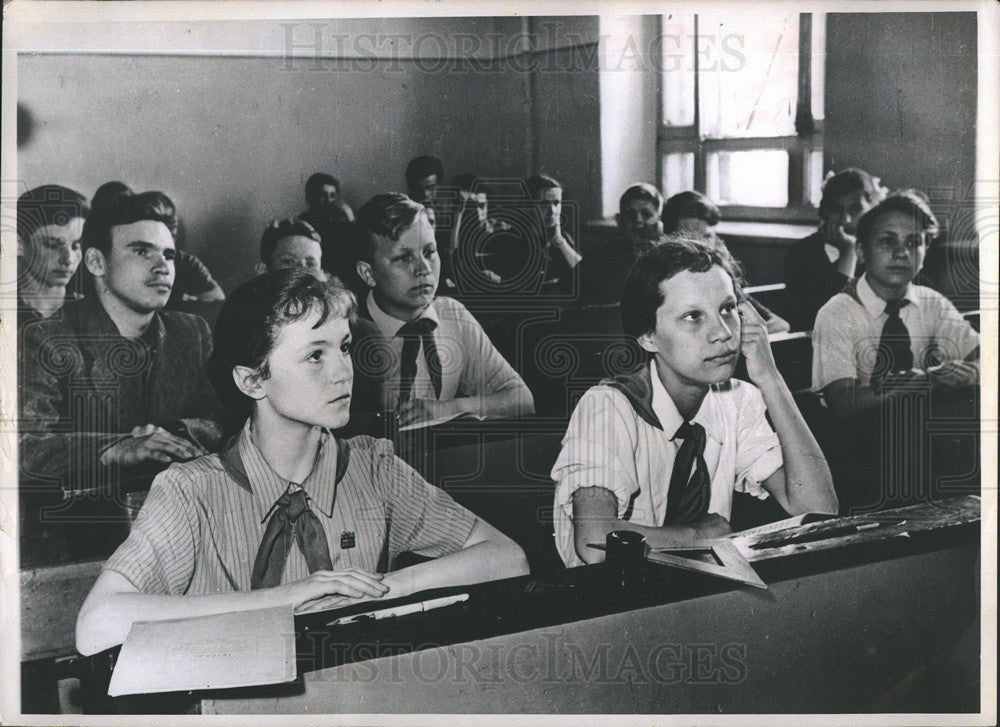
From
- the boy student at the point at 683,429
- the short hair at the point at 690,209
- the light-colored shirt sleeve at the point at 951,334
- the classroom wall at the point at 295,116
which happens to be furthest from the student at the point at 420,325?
the light-colored shirt sleeve at the point at 951,334

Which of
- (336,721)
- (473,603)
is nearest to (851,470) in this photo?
(473,603)

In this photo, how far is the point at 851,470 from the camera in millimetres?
2662

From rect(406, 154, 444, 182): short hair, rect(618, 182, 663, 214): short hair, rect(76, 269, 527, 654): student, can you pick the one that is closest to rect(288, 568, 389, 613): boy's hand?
rect(76, 269, 527, 654): student

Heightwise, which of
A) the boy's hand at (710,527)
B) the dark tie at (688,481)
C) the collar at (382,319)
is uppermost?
the collar at (382,319)

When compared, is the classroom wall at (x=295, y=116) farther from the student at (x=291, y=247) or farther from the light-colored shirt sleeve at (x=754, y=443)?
the light-colored shirt sleeve at (x=754, y=443)

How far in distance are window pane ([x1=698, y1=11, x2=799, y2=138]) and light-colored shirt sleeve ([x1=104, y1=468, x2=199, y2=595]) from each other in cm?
159

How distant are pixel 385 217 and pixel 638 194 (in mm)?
628

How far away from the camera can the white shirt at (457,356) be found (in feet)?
8.64

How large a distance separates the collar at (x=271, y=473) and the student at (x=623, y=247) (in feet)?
2.38

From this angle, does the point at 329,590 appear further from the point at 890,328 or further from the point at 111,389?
the point at 890,328

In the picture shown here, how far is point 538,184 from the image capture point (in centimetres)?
263

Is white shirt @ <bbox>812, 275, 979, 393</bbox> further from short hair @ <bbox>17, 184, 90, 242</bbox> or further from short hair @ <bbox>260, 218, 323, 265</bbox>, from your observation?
short hair @ <bbox>17, 184, 90, 242</bbox>

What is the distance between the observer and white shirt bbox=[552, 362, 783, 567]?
264 centimetres

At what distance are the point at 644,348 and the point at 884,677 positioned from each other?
1.03 metres
